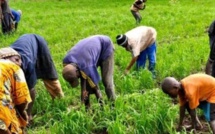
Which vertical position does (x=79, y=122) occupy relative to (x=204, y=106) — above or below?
below

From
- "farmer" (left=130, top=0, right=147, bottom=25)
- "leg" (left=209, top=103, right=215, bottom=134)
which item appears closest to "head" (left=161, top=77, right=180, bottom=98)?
"leg" (left=209, top=103, right=215, bottom=134)

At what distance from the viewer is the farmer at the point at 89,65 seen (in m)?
5.36

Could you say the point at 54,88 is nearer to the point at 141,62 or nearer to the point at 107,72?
the point at 107,72

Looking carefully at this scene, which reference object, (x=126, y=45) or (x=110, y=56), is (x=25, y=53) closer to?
(x=110, y=56)

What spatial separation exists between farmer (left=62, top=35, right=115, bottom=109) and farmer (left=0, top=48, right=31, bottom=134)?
0.92 meters

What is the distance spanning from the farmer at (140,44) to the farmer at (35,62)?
128cm

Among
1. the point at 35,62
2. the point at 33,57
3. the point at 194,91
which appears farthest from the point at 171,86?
the point at 35,62

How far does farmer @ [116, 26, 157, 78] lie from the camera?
23.4 feet

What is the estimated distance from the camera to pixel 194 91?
16.5ft

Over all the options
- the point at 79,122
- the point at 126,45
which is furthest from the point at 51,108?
the point at 126,45

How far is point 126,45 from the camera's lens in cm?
713

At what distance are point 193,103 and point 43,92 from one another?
286cm

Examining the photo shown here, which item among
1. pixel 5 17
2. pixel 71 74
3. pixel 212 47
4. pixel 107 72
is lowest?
pixel 5 17

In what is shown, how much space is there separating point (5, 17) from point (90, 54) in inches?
314
